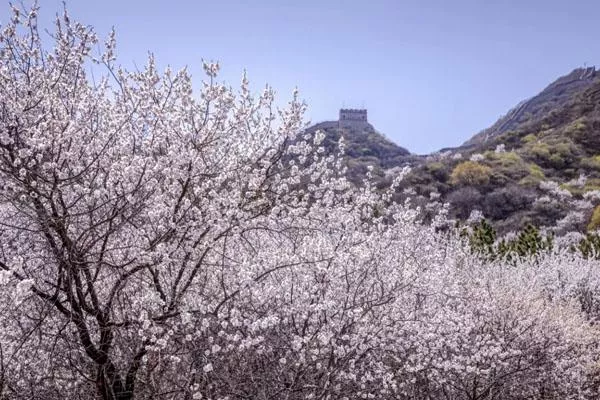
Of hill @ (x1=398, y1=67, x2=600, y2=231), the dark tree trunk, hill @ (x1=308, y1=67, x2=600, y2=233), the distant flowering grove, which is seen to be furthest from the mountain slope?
the dark tree trunk

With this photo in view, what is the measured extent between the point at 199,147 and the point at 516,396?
22.9ft

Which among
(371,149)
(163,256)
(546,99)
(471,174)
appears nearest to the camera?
(163,256)

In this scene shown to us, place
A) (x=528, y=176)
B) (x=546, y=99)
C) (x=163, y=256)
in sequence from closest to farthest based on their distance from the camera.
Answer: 1. (x=163, y=256)
2. (x=528, y=176)
3. (x=546, y=99)

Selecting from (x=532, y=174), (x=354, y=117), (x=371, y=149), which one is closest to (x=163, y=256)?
(x=532, y=174)

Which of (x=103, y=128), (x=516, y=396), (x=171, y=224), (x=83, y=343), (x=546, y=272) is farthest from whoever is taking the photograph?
(x=546, y=272)

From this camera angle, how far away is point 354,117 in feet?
308

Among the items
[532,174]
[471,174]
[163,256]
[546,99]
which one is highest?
[546,99]

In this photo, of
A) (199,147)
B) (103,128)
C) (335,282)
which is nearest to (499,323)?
(335,282)

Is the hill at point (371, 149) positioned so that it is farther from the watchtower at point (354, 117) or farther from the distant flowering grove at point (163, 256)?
the distant flowering grove at point (163, 256)

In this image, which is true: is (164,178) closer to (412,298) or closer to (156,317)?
(156,317)

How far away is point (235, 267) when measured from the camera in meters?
6.09

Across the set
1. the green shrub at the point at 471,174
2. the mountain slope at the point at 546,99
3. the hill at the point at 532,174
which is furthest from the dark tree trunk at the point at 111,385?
the mountain slope at the point at 546,99

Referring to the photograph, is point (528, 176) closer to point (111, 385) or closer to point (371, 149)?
point (371, 149)

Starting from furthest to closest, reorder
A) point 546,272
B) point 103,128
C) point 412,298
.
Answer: point 546,272
point 412,298
point 103,128
